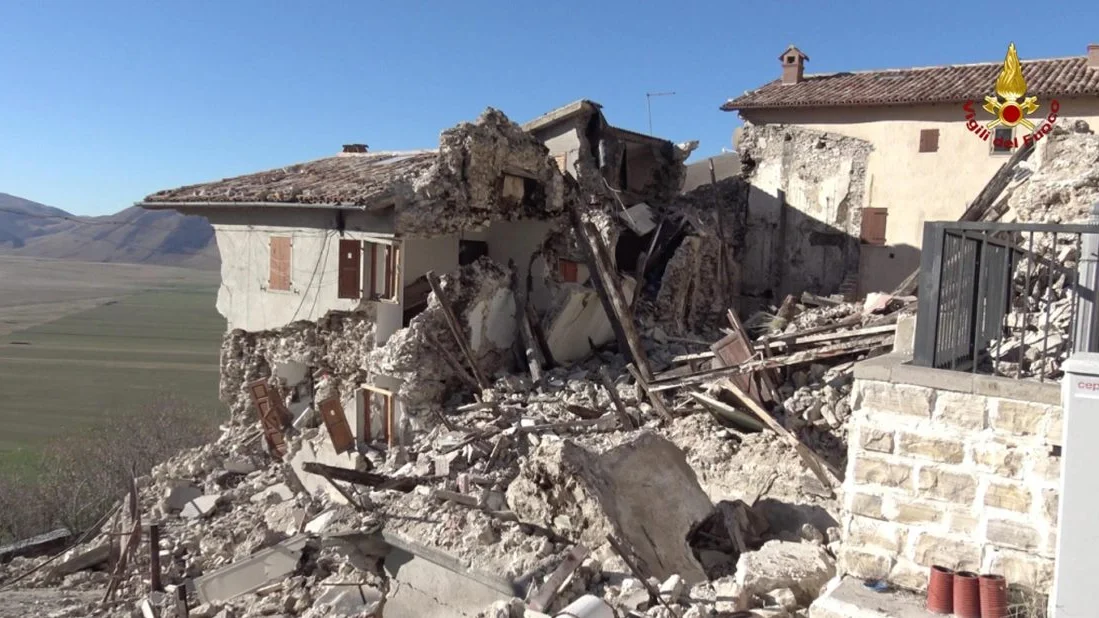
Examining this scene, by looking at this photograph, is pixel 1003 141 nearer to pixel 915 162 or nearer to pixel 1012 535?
pixel 915 162

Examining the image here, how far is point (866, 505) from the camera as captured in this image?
4.53m

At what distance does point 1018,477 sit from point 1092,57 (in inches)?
823

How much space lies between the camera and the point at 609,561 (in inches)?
279

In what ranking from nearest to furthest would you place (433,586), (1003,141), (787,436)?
1. (433,586)
2. (787,436)
3. (1003,141)

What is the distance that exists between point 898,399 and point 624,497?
3833mm

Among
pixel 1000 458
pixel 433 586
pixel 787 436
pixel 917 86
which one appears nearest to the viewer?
pixel 1000 458

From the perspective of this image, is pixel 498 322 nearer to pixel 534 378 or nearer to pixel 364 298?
pixel 534 378

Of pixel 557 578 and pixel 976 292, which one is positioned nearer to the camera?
pixel 976 292

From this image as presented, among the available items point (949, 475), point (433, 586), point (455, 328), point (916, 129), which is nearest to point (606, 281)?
point (455, 328)

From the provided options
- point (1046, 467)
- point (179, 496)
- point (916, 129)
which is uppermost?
point (916, 129)

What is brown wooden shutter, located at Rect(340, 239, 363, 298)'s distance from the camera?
1315 cm

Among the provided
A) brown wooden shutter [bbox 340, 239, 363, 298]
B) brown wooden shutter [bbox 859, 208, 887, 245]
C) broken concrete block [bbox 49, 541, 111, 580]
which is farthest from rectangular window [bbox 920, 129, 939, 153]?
broken concrete block [bbox 49, 541, 111, 580]

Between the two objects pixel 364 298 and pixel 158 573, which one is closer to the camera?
pixel 158 573

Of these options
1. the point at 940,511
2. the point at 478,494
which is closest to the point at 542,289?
the point at 478,494
